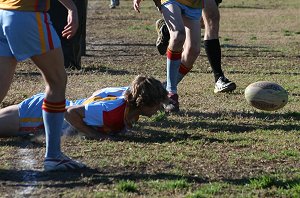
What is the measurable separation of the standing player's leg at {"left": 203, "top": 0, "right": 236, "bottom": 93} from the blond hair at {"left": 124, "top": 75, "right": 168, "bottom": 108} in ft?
9.56

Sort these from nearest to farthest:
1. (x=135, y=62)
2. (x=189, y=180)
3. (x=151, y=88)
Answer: (x=189, y=180) → (x=151, y=88) → (x=135, y=62)

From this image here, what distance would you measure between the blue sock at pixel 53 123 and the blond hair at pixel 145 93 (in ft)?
4.04

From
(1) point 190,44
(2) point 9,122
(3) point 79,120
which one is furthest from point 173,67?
(2) point 9,122

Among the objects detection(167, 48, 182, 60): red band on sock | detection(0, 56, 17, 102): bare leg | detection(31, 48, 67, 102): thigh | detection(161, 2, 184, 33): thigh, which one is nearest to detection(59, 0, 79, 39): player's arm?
detection(31, 48, 67, 102): thigh

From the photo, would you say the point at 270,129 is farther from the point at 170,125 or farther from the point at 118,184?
the point at 118,184

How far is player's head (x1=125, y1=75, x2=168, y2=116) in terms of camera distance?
729 centimetres

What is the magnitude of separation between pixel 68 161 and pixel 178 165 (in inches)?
33.8

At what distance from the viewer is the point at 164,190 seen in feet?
18.5

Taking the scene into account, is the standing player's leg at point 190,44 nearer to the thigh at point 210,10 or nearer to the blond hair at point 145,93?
the thigh at point 210,10

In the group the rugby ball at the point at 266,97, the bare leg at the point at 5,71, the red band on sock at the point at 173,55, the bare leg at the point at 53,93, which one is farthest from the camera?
the red band on sock at the point at 173,55

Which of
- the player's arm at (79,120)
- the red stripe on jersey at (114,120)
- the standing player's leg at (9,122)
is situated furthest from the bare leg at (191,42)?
the standing player's leg at (9,122)

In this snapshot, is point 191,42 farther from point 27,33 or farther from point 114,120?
point 27,33

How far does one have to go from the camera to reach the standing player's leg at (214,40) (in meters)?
10.2

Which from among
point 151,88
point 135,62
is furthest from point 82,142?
point 135,62
